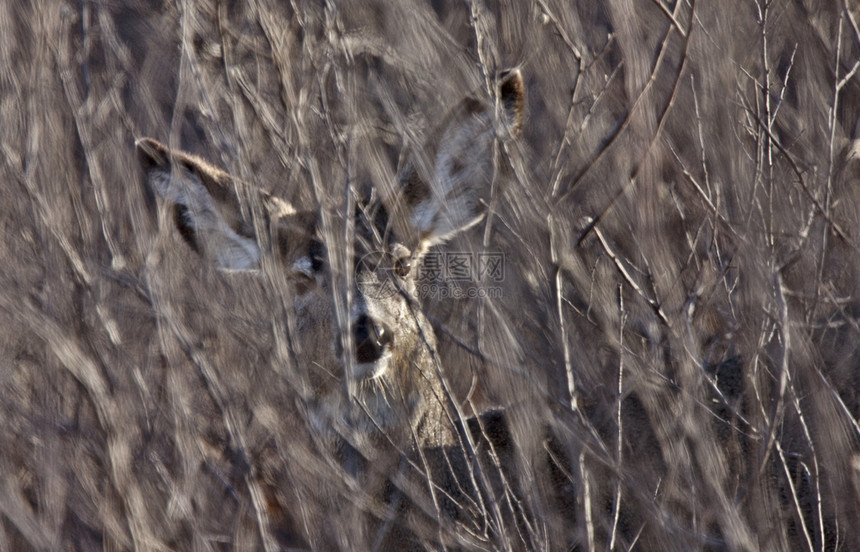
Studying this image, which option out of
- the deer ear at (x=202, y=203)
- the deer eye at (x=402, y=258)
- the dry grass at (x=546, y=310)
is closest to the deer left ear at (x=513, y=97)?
the dry grass at (x=546, y=310)

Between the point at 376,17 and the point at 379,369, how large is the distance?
5.94 ft

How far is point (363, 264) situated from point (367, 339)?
35 cm

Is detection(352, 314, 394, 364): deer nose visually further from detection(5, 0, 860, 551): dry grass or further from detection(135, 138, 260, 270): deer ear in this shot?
detection(135, 138, 260, 270): deer ear

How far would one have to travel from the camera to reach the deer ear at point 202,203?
345 centimetres

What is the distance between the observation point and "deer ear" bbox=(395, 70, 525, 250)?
109 inches

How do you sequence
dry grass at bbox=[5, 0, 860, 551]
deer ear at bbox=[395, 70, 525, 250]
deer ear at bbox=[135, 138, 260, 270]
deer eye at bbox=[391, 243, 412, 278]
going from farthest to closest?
deer eye at bbox=[391, 243, 412, 278], deer ear at bbox=[135, 138, 260, 270], deer ear at bbox=[395, 70, 525, 250], dry grass at bbox=[5, 0, 860, 551]

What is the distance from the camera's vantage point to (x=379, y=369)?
160 inches

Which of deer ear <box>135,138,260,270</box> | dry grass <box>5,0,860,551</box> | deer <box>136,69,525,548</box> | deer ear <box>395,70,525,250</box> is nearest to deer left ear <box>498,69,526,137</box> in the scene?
deer ear <box>395,70,525,250</box>

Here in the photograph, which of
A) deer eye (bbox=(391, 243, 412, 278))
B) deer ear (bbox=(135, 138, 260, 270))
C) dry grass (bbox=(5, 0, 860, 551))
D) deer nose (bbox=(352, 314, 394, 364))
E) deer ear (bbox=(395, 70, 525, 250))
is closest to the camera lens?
dry grass (bbox=(5, 0, 860, 551))

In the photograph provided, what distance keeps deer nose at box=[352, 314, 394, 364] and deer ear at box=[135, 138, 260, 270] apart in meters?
0.72

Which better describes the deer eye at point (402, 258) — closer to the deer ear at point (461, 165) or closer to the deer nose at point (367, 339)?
the deer ear at point (461, 165)

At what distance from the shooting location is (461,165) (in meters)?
3.43

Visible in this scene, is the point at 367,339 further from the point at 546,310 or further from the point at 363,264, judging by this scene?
A: the point at 546,310

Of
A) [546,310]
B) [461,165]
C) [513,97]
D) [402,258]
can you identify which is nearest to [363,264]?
[402,258]
